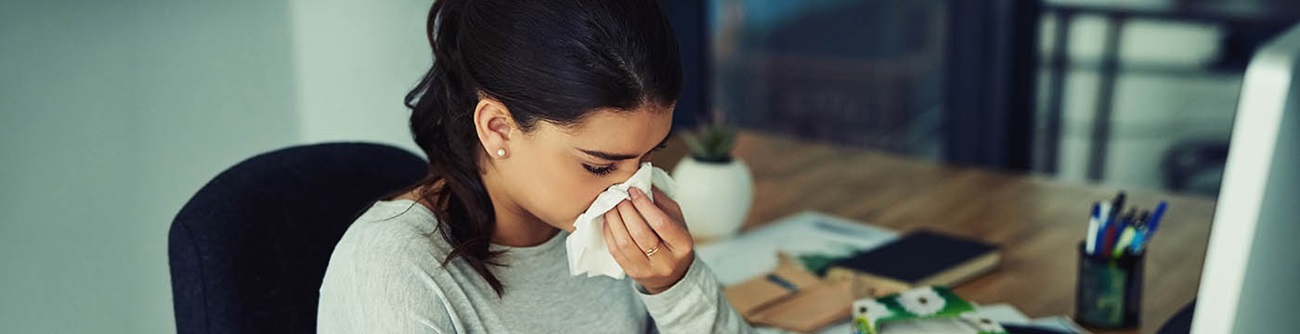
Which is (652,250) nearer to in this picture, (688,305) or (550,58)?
(688,305)

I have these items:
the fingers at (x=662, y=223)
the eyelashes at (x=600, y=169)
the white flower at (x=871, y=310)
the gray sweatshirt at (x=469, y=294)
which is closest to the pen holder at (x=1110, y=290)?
the white flower at (x=871, y=310)

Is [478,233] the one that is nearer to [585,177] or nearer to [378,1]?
[585,177]

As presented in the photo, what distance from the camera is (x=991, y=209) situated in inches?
72.6

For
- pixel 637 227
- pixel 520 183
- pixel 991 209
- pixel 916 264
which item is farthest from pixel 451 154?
Answer: pixel 991 209

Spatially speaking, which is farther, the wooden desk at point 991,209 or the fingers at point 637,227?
the wooden desk at point 991,209

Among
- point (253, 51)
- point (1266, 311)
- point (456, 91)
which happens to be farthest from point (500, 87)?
point (253, 51)

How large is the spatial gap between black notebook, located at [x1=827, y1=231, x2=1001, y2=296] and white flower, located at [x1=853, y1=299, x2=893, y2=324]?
17 centimetres

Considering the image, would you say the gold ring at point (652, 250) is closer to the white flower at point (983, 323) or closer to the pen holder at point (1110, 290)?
the white flower at point (983, 323)

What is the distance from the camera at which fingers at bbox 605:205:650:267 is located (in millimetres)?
1113

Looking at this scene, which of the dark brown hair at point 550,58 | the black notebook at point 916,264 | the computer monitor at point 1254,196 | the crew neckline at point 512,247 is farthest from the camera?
the black notebook at point 916,264

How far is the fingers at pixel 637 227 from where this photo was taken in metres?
1.11

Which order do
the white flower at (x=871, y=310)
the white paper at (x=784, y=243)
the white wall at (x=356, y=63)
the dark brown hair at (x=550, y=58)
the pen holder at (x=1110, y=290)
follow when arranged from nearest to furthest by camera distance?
the dark brown hair at (x=550, y=58) → the white flower at (x=871, y=310) → the pen holder at (x=1110, y=290) → the white paper at (x=784, y=243) → the white wall at (x=356, y=63)

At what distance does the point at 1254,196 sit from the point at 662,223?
60 cm

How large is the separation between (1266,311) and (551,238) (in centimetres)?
73
